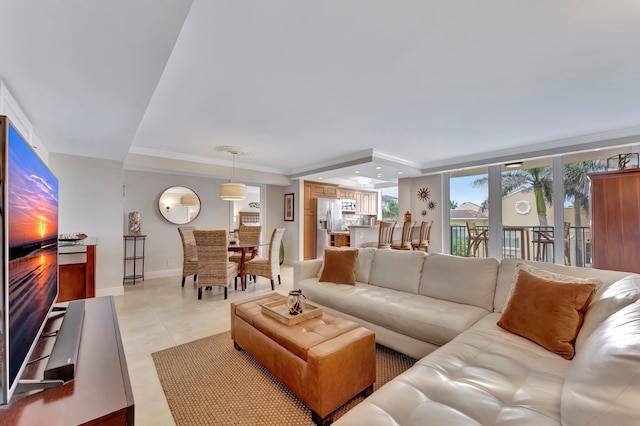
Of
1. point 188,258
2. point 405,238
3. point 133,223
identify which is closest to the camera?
point 188,258

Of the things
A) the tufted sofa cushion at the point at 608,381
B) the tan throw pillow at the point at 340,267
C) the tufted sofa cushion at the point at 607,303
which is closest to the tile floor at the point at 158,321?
the tan throw pillow at the point at 340,267

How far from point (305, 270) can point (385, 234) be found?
216 centimetres

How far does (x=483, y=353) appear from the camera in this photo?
1454mm

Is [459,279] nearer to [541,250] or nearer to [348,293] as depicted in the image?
[348,293]

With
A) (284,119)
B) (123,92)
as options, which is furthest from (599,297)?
(123,92)

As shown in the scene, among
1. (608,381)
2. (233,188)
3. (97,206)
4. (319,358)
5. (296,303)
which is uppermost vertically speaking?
(233,188)

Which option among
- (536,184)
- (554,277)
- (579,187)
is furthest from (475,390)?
(536,184)

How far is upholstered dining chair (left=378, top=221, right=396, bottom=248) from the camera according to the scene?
4.74 meters

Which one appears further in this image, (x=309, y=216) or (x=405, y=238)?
(x=309, y=216)

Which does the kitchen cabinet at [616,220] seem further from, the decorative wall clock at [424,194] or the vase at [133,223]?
the vase at [133,223]

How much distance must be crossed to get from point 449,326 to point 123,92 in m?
2.87

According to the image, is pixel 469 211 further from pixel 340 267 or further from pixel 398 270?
pixel 340 267

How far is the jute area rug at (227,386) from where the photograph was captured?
158 centimetres

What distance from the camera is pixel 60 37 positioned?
1.41 metres
